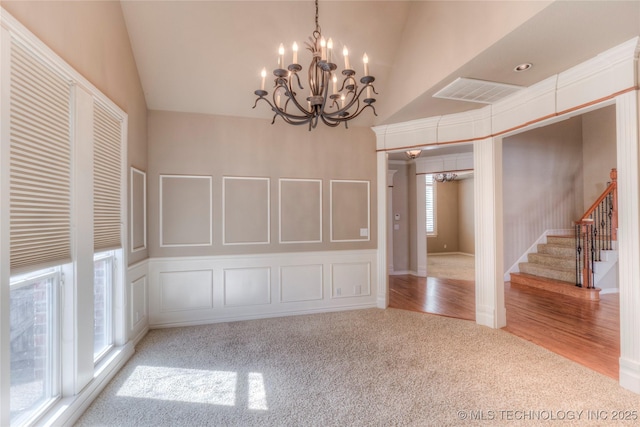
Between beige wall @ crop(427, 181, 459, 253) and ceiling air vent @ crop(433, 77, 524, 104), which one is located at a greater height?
ceiling air vent @ crop(433, 77, 524, 104)

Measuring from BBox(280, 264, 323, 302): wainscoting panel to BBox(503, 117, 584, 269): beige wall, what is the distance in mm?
4404

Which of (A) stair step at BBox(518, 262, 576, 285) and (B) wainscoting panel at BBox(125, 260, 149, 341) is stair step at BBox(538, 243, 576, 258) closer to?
(A) stair step at BBox(518, 262, 576, 285)

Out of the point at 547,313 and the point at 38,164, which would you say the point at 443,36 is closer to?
the point at 38,164

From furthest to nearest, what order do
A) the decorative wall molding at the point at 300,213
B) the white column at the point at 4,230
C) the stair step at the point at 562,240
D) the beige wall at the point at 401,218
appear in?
the beige wall at the point at 401,218 < the stair step at the point at 562,240 < the decorative wall molding at the point at 300,213 < the white column at the point at 4,230

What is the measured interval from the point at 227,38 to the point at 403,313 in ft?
13.6

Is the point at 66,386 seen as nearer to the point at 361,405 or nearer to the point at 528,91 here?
the point at 361,405

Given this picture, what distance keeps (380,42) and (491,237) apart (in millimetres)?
2763

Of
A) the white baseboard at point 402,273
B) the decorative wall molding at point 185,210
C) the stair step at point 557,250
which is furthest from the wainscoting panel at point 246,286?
the stair step at point 557,250

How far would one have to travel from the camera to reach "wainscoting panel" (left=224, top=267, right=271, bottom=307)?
416 centimetres

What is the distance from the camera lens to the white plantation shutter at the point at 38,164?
65.3 inches

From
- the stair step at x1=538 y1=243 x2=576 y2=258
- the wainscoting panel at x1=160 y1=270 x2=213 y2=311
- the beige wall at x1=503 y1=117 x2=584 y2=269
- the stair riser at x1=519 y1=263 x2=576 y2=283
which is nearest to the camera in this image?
the wainscoting panel at x1=160 y1=270 x2=213 y2=311

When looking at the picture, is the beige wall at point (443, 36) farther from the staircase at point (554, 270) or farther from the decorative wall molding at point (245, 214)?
the staircase at point (554, 270)

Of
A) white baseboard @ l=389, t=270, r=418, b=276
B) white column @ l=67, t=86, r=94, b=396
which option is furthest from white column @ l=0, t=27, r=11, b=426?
white baseboard @ l=389, t=270, r=418, b=276

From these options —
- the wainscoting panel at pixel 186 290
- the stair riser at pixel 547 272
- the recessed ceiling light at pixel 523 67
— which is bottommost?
the stair riser at pixel 547 272
